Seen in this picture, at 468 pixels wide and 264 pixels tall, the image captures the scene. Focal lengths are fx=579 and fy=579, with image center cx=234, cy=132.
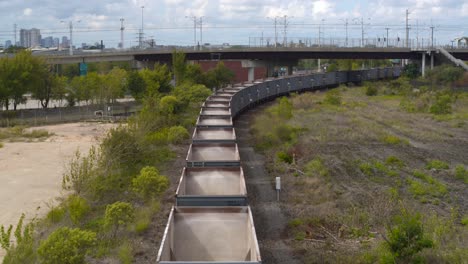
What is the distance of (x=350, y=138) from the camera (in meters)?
38.4

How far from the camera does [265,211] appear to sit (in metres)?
21.0

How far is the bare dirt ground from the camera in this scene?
A: 2586 centimetres

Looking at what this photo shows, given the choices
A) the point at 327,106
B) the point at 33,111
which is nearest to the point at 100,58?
the point at 33,111

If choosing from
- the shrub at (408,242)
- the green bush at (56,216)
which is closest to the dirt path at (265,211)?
the shrub at (408,242)

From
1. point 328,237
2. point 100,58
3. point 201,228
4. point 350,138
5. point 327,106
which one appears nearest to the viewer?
point 201,228

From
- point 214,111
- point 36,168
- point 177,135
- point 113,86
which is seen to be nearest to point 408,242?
point 177,135

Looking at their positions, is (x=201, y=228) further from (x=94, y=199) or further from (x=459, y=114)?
(x=459, y=114)

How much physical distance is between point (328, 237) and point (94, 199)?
10689 mm

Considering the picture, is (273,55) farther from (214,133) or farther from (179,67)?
(214,133)

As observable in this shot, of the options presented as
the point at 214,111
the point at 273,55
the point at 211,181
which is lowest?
the point at 211,181

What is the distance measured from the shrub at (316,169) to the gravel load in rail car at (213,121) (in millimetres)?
4407

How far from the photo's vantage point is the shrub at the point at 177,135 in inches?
1353

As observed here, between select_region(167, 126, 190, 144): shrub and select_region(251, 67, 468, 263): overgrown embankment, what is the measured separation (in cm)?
462

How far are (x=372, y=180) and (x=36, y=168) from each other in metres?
20.9
